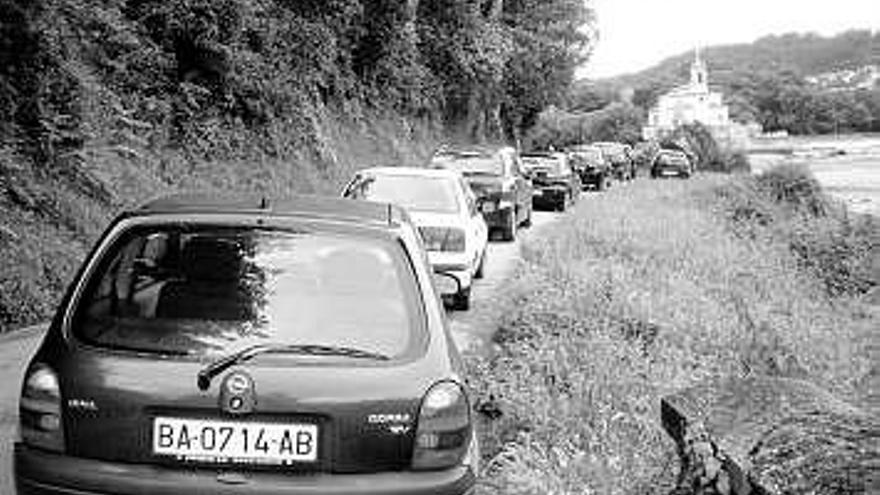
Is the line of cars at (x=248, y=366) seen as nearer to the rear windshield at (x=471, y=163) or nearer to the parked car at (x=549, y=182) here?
the rear windshield at (x=471, y=163)

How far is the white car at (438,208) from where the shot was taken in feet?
43.3

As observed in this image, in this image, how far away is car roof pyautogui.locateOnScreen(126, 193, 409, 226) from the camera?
4.77 meters

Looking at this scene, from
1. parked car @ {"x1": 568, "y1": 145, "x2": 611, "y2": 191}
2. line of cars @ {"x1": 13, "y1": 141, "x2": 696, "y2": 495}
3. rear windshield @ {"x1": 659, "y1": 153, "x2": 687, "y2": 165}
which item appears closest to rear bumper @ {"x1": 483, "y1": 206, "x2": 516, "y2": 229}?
line of cars @ {"x1": 13, "y1": 141, "x2": 696, "y2": 495}

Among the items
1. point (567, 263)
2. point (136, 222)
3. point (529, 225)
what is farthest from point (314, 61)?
point (136, 222)

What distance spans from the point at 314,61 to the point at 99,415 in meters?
23.6

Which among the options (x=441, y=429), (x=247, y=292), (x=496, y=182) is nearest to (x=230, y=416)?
(x=247, y=292)

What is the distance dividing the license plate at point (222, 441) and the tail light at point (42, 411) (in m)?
0.36

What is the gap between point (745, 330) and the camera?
1053cm

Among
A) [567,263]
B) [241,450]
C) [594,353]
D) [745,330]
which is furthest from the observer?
[567,263]

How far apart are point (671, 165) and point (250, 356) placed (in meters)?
46.2

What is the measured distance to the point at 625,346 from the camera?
871 centimetres

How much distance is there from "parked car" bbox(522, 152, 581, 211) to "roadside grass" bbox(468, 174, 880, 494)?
38.5ft

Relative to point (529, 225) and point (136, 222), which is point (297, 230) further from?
point (529, 225)

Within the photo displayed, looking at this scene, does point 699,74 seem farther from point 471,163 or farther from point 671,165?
point 471,163
